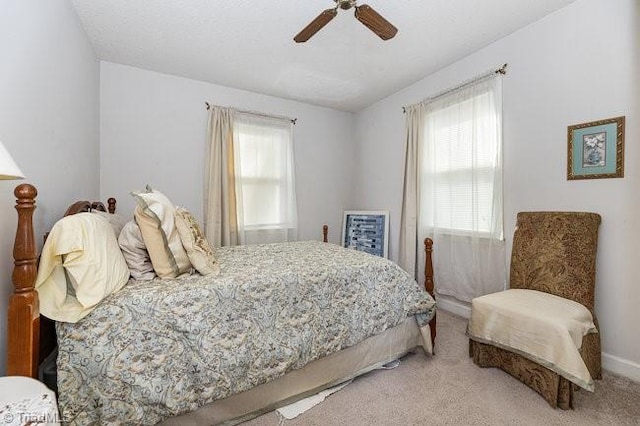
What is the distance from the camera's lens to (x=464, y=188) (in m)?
2.86

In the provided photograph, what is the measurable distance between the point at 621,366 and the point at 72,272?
318 centimetres

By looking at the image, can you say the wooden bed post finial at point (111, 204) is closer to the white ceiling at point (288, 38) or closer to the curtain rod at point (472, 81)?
the white ceiling at point (288, 38)

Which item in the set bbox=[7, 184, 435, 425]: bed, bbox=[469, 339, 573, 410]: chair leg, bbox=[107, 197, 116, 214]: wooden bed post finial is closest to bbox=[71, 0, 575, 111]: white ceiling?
bbox=[107, 197, 116, 214]: wooden bed post finial

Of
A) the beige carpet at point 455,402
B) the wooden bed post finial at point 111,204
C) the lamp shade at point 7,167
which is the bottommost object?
the beige carpet at point 455,402

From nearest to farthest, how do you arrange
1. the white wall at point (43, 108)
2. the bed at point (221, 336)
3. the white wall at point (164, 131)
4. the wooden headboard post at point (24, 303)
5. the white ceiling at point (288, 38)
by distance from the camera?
the wooden headboard post at point (24, 303) < the bed at point (221, 336) < the white wall at point (43, 108) < the white ceiling at point (288, 38) < the white wall at point (164, 131)

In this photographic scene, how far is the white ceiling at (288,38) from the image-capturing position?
2.15m

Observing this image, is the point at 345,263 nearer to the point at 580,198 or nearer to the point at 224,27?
the point at 580,198

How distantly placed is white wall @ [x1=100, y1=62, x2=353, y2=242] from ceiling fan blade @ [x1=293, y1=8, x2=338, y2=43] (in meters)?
1.88

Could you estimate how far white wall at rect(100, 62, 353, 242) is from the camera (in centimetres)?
299

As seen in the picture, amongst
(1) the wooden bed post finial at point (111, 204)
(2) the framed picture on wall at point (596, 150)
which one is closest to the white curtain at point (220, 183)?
(1) the wooden bed post finial at point (111, 204)

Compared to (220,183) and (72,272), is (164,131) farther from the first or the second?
(72,272)

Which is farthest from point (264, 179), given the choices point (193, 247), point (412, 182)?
point (193, 247)

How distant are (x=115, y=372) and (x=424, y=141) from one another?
322cm

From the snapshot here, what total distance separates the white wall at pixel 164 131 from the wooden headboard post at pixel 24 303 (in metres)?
2.21
